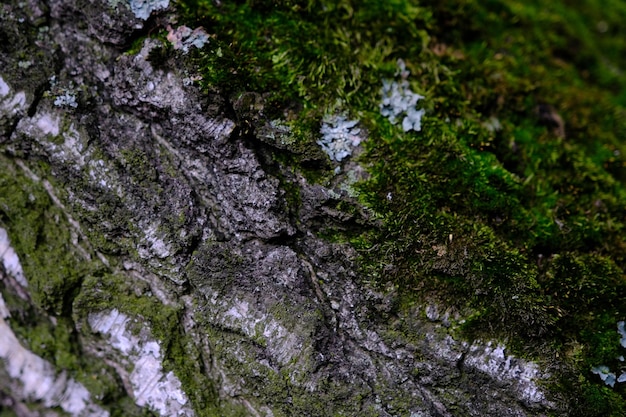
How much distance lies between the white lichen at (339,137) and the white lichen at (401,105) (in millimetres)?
216

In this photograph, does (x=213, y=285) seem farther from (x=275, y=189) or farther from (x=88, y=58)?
(x=88, y=58)

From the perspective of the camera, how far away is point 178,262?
2.23 m

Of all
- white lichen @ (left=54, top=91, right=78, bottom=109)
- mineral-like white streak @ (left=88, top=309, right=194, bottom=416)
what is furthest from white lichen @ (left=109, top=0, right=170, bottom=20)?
mineral-like white streak @ (left=88, top=309, right=194, bottom=416)

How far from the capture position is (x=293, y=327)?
2.13m

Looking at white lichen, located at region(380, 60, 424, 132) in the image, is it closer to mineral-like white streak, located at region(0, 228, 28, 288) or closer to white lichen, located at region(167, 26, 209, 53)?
white lichen, located at region(167, 26, 209, 53)

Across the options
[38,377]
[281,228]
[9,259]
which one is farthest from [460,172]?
[38,377]

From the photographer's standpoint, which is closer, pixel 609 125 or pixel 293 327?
pixel 293 327

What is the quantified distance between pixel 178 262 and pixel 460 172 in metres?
1.56

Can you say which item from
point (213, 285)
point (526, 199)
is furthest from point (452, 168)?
point (213, 285)

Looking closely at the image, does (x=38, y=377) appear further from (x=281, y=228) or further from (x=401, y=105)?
(x=401, y=105)

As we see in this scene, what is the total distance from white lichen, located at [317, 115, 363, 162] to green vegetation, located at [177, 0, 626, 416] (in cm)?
5

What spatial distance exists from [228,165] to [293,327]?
34.8 inches

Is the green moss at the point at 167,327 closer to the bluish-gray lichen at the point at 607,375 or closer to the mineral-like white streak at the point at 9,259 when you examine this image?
the mineral-like white streak at the point at 9,259

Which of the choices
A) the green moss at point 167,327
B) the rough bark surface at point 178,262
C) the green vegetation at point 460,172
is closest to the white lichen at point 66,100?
the rough bark surface at point 178,262
